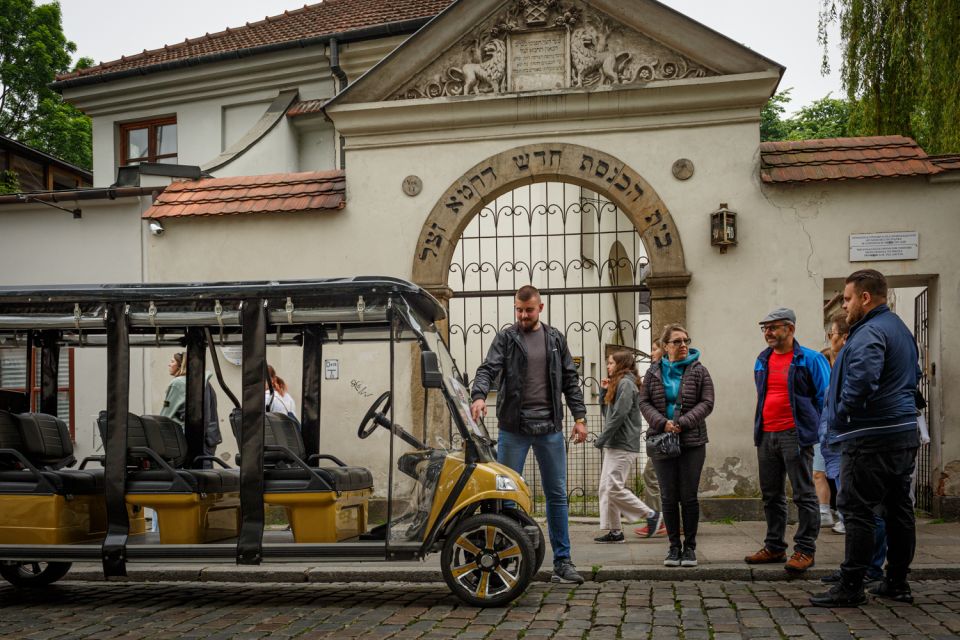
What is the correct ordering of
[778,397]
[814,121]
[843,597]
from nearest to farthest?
[843,597], [778,397], [814,121]

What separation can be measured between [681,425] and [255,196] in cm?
637

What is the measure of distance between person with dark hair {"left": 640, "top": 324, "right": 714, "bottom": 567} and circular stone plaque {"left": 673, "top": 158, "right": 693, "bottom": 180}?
338 cm

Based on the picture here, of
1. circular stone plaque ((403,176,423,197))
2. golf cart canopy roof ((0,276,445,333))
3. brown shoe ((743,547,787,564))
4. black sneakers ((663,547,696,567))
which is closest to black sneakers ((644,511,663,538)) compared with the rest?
black sneakers ((663,547,696,567))

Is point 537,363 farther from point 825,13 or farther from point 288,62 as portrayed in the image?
point 288,62

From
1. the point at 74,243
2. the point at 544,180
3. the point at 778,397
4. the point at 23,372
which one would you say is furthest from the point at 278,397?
the point at 74,243

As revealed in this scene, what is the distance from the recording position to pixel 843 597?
6.67 metres

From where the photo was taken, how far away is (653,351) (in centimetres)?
1011

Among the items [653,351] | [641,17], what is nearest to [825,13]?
[641,17]

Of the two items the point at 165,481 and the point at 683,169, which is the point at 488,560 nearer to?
the point at 165,481

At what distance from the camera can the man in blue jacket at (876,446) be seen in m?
6.66

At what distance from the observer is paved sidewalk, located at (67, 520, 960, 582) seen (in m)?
8.05

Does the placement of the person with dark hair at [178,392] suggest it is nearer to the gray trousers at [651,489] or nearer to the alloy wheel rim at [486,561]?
the alloy wheel rim at [486,561]

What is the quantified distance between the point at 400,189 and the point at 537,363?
4642 mm

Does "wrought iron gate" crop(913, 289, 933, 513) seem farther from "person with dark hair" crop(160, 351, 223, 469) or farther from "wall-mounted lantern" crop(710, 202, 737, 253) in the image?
"person with dark hair" crop(160, 351, 223, 469)
